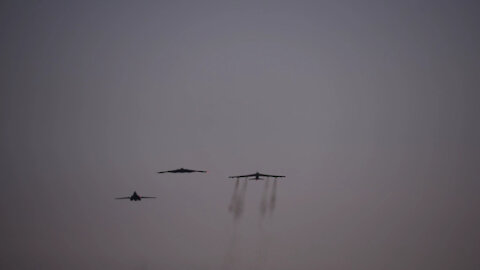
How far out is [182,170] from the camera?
596 feet

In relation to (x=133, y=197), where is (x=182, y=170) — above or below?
above

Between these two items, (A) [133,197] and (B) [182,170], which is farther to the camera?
(A) [133,197]

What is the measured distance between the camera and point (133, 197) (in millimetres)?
193750

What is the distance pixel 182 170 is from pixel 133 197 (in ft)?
88.4
